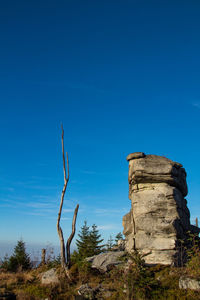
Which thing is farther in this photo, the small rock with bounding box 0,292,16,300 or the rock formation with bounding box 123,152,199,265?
the rock formation with bounding box 123,152,199,265

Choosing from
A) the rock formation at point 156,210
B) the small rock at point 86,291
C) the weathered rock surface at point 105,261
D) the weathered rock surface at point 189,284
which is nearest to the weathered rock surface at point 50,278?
the small rock at point 86,291

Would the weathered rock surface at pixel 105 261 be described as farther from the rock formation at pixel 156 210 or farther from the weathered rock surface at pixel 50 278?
the weathered rock surface at pixel 50 278

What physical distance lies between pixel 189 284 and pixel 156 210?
6.38 m

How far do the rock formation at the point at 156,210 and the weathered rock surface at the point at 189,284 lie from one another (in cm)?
359

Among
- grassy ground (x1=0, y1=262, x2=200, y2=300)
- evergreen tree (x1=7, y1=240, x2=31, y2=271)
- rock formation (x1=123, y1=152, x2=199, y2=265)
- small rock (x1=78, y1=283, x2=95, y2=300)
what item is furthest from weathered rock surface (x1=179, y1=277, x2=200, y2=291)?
evergreen tree (x1=7, y1=240, x2=31, y2=271)

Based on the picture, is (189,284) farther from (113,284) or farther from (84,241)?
(84,241)

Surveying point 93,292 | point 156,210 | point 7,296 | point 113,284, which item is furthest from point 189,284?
point 7,296

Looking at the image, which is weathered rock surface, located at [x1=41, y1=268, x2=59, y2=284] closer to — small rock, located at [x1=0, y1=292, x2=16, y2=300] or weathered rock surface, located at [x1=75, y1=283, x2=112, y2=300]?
weathered rock surface, located at [x1=75, y1=283, x2=112, y2=300]

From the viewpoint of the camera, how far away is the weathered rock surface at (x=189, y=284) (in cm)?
1255

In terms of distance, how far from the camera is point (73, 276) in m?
16.3

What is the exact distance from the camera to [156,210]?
18734 millimetres

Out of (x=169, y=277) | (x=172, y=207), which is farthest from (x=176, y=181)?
(x=169, y=277)

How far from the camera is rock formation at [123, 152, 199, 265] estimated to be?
17.5 metres

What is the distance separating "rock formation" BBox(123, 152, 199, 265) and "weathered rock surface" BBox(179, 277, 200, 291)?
3592mm
